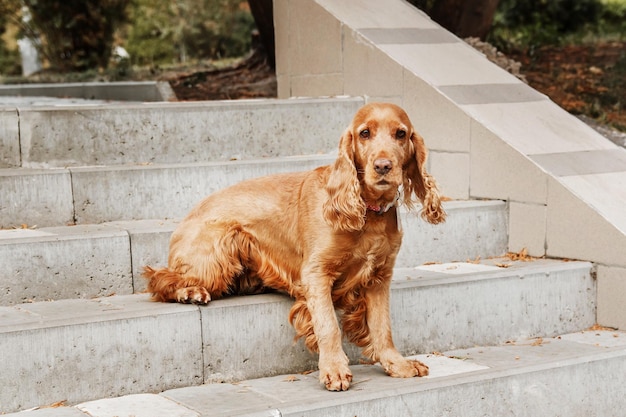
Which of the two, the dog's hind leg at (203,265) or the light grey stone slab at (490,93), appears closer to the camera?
the dog's hind leg at (203,265)

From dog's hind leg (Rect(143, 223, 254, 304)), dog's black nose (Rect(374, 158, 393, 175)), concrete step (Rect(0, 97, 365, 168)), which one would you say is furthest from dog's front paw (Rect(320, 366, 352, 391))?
concrete step (Rect(0, 97, 365, 168))

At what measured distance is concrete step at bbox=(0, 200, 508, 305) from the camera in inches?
176

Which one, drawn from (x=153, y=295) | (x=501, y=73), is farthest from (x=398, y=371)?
(x=501, y=73)

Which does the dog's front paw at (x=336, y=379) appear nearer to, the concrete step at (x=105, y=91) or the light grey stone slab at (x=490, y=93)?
the light grey stone slab at (x=490, y=93)

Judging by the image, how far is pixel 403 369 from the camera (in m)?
4.13

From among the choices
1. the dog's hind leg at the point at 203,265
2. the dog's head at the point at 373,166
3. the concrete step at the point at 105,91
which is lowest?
the dog's hind leg at the point at 203,265

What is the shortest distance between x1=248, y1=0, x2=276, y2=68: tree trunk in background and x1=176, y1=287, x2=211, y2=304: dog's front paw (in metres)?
5.19

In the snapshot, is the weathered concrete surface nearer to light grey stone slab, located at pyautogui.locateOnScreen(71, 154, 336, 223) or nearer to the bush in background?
light grey stone slab, located at pyautogui.locateOnScreen(71, 154, 336, 223)

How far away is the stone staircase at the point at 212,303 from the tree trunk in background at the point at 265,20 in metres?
2.87

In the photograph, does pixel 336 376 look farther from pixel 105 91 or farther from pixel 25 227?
pixel 105 91

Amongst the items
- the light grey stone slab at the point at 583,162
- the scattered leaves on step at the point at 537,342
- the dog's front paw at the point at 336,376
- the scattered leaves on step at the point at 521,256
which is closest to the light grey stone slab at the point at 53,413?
the dog's front paw at the point at 336,376

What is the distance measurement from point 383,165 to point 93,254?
65.7 inches

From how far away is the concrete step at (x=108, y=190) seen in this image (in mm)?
5066

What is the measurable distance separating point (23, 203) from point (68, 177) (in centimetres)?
28
